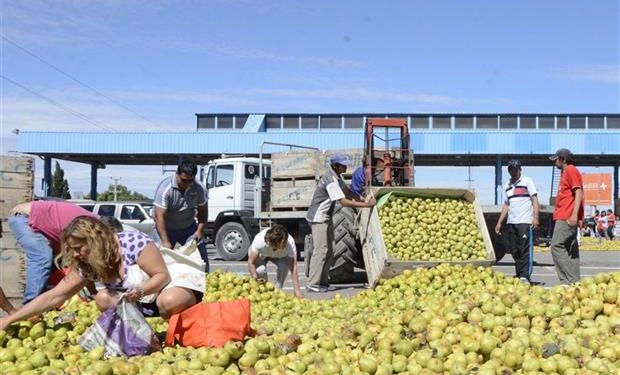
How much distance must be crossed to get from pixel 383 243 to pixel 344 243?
1.70m

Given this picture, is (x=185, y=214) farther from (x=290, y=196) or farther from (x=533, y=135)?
(x=533, y=135)

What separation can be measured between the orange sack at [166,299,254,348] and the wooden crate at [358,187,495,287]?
4617 millimetres

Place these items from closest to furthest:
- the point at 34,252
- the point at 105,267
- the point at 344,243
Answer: the point at 105,267 < the point at 34,252 < the point at 344,243

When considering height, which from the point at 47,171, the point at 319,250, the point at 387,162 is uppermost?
the point at 47,171

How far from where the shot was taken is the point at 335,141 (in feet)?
113

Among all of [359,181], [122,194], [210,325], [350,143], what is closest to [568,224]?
[359,181]

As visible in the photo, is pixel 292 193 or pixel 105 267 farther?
pixel 292 193

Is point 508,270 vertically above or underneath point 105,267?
underneath

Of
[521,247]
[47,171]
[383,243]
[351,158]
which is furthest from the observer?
[47,171]

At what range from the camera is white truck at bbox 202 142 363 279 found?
1440 cm

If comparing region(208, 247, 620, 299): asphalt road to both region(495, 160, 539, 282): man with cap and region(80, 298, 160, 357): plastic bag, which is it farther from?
region(80, 298, 160, 357): plastic bag

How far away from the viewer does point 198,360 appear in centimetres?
387

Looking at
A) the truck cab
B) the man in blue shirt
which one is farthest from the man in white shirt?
the truck cab

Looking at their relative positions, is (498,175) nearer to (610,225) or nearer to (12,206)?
(610,225)
